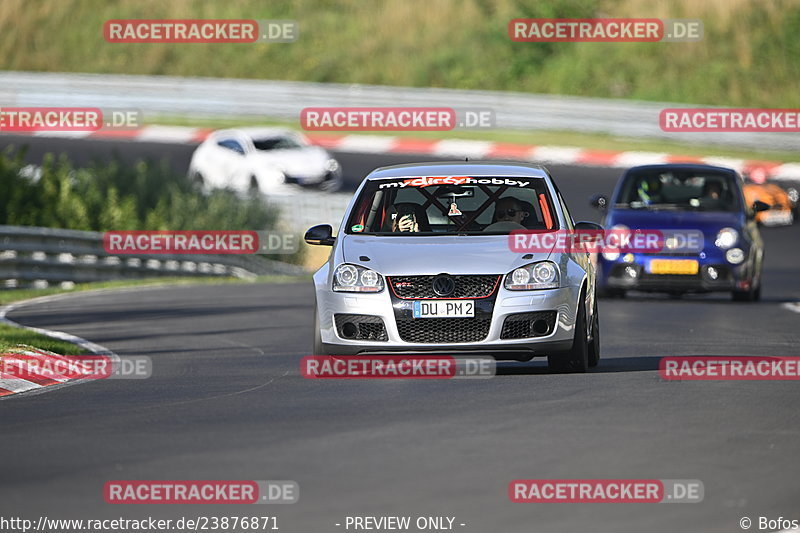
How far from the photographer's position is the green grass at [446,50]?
48.6m

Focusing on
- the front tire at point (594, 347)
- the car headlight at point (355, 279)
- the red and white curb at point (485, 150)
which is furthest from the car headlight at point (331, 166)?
the car headlight at point (355, 279)

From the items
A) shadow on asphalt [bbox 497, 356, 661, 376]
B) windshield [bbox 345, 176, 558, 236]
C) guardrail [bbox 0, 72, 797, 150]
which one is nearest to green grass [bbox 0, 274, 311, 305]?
windshield [bbox 345, 176, 558, 236]

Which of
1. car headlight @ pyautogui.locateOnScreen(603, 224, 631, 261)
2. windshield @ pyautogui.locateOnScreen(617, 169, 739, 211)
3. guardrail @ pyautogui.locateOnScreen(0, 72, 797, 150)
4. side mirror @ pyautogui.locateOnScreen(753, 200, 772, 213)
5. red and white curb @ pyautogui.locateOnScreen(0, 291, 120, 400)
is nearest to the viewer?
red and white curb @ pyautogui.locateOnScreen(0, 291, 120, 400)

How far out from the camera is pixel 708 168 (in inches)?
802

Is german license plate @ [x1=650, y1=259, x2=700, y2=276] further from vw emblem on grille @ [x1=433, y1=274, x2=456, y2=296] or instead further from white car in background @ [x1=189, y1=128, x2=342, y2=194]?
white car in background @ [x1=189, y1=128, x2=342, y2=194]

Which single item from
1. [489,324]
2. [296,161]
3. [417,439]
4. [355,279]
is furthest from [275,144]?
[417,439]

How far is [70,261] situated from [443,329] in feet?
55.0

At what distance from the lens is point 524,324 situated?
11.6 m

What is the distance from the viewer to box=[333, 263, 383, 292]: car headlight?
1173 cm

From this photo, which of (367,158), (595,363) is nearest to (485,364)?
(595,363)

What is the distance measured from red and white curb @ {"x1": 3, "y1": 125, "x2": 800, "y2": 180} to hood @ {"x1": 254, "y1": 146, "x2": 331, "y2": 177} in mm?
4683

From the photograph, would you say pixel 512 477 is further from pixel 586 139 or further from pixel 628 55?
pixel 628 55

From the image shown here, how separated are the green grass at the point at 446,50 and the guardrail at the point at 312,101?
14.4 feet

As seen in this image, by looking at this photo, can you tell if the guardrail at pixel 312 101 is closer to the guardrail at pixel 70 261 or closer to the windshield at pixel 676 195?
the guardrail at pixel 70 261
